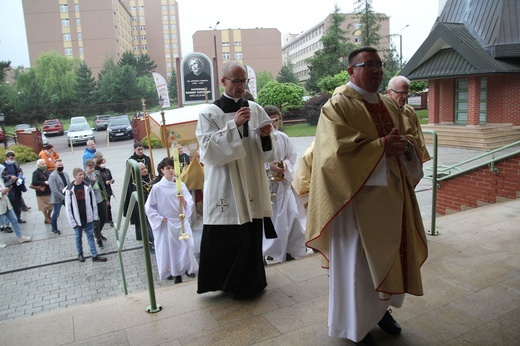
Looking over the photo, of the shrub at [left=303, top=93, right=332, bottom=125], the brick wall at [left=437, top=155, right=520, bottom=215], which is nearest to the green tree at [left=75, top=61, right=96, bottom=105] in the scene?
the shrub at [left=303, top=93, right=332, bottom=125]

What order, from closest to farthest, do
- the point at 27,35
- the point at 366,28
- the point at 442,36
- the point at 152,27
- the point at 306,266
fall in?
the point at 306,266 < the point at 442,36 < the point at 366,28 < the point at 27,35 < the point at 152,27

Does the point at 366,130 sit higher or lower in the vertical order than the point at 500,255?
higher

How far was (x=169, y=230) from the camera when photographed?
19.9 feet

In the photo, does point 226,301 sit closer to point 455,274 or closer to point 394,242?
point 394,242

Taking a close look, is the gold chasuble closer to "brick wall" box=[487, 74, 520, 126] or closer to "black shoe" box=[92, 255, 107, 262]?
"black shoe" box=[92, 255, 107, 262]

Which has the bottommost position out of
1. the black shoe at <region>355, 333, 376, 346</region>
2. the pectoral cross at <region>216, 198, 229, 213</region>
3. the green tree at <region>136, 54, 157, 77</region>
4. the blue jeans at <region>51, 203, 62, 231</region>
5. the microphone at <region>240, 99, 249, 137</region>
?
the blue jeans at <region>51, 203, 62, 231</region>

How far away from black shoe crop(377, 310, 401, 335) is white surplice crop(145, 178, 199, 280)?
360 centimetres

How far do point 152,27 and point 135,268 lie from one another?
10181 cm

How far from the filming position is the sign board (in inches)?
873

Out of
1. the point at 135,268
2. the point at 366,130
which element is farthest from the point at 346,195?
the point at 135,268

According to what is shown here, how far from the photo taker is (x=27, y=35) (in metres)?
69.1

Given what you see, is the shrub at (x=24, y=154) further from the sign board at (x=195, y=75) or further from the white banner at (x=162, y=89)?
the white banner at (x=162, y=89)

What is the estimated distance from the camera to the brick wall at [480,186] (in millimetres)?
6820

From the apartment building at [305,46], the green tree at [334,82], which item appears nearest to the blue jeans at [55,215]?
the green tree at [334,82]
